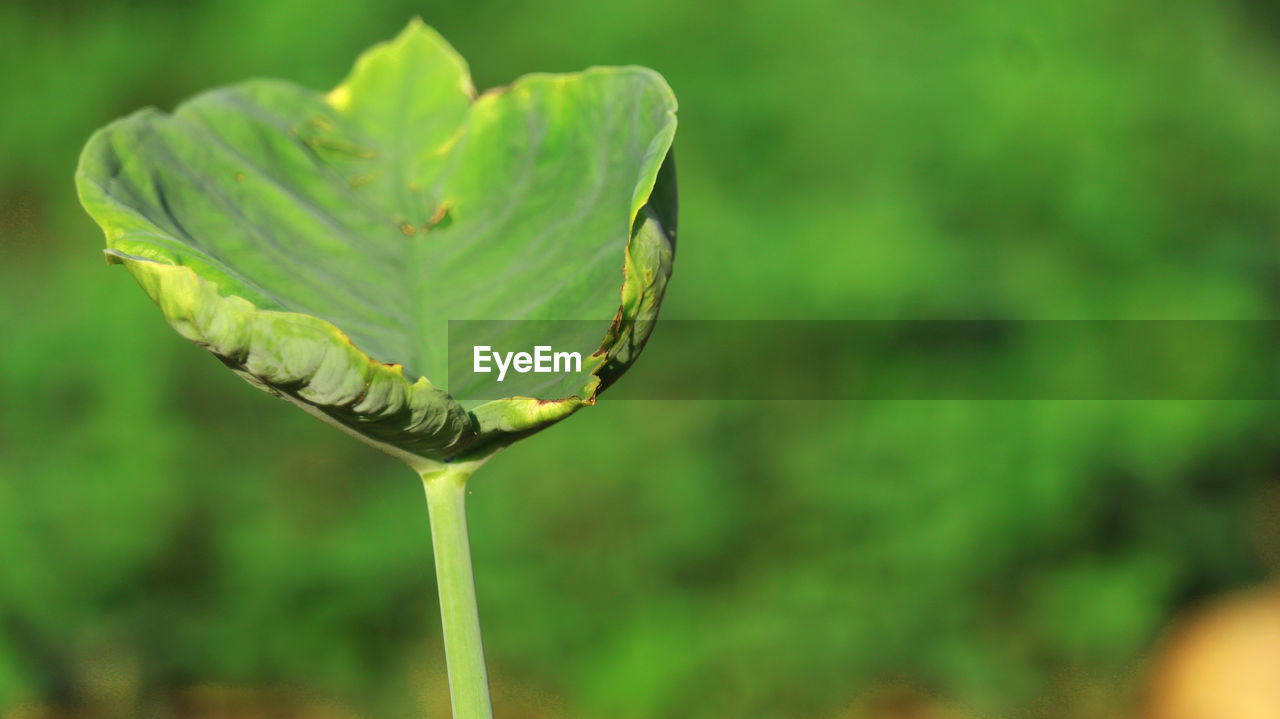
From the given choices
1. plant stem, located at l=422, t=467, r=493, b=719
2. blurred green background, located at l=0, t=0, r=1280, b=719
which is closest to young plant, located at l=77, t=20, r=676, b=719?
plant stem, located at l=422, t=467, r=493, b=719

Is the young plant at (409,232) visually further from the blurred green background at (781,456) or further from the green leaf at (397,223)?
the blurred green background at (781,456)

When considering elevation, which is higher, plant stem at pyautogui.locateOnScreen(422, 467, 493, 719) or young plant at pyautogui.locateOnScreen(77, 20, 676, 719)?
young plant at pyautogui.locateOnScreen(77, 20, 676, 719)

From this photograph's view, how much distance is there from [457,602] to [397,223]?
11 centimetres

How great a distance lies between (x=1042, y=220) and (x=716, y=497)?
1.69 ft

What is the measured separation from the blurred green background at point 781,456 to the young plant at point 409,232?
3.46 feet

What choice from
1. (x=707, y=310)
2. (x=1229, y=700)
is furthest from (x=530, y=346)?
(x=1229, y=700)

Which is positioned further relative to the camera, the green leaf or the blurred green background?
the blurred green background

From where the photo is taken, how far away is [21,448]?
1.28 m

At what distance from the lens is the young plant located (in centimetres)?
22

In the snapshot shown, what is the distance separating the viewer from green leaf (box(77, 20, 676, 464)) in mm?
221

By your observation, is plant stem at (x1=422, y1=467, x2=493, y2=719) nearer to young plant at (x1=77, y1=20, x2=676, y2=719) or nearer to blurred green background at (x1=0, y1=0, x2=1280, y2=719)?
young plant at (x1=77, y1=20, x2=676, y2=719)

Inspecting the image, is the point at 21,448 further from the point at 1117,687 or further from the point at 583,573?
the point at 1117,687

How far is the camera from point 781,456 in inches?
55.3

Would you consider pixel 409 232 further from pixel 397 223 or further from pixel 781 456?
pixel 781 456
